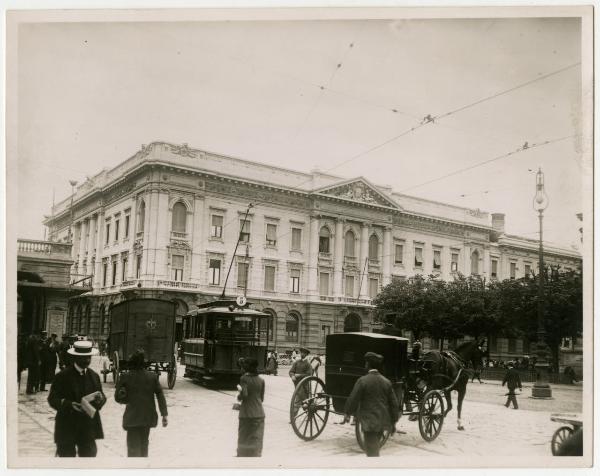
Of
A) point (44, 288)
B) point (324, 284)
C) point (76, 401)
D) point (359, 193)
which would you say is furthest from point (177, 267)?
point (76, 401)

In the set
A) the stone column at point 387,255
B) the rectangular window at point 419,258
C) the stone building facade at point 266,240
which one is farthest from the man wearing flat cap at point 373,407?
the rectangular window at point 419,258

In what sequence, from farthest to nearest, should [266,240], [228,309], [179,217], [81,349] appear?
[266,240], [179,217], [228,309], [81,349]

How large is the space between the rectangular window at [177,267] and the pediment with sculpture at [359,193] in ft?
30.8

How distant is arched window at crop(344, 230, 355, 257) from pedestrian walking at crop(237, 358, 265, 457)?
30.7 m

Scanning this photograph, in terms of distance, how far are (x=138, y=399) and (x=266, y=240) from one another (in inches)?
1138

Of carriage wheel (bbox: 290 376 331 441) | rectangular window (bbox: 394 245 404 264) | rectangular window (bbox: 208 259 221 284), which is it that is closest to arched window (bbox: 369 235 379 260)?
rectangular window (bbox: 394 245 404 264)

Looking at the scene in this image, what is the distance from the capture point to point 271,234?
36094 millimetres

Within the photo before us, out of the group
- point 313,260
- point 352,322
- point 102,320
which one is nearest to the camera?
point 102,320

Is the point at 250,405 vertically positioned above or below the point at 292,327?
below

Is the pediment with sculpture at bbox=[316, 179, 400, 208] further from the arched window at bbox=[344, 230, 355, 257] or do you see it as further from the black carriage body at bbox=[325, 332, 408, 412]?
the black carriage body at bbox=[325, 332, 408, 412]

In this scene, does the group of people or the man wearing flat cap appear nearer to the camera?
the group of people

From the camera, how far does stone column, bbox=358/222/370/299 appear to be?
38562 millimetres

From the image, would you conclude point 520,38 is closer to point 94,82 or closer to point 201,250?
point 94,82

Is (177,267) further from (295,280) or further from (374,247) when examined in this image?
(374,247)
